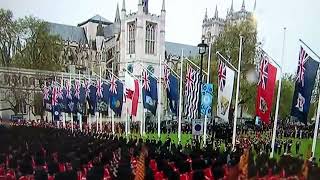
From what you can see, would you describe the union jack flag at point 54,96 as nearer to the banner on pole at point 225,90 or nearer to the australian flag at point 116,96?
the australian flag at point 116,96

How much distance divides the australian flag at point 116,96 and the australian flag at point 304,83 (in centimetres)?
627

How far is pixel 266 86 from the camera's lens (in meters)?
7.74

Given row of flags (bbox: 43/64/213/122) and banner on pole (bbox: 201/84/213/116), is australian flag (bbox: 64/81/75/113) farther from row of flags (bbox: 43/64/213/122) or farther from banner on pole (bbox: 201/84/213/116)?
banner on pole (bbox: 201/84/213/116)

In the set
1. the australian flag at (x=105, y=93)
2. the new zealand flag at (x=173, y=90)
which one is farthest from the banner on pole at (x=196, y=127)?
the australian flag at (x=105, y=93)

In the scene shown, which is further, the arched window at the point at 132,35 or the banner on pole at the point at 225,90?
the arched window at the point at 132,35

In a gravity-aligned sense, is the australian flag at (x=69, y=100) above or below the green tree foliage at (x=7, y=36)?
below

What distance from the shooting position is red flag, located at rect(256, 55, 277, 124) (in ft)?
25.3

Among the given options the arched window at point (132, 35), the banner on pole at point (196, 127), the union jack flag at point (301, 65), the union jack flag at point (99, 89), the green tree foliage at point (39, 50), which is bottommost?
the banner on pole at point (196, 127)

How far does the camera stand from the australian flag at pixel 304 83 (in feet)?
22.5

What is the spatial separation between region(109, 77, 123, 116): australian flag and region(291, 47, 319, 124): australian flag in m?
6.27

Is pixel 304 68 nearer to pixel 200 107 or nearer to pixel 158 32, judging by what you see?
pixel 200 107

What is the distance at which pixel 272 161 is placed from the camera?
21.0ft

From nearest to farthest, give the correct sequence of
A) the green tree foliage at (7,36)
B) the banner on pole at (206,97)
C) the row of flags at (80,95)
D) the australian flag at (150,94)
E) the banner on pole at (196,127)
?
the green tree foliage at (7,36) < the banner on pole at (206,97) < the banner on pole at (196,127) < the australian flag at (150,94) < the row of flags at (80,95)

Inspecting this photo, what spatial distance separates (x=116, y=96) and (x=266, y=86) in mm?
5733
